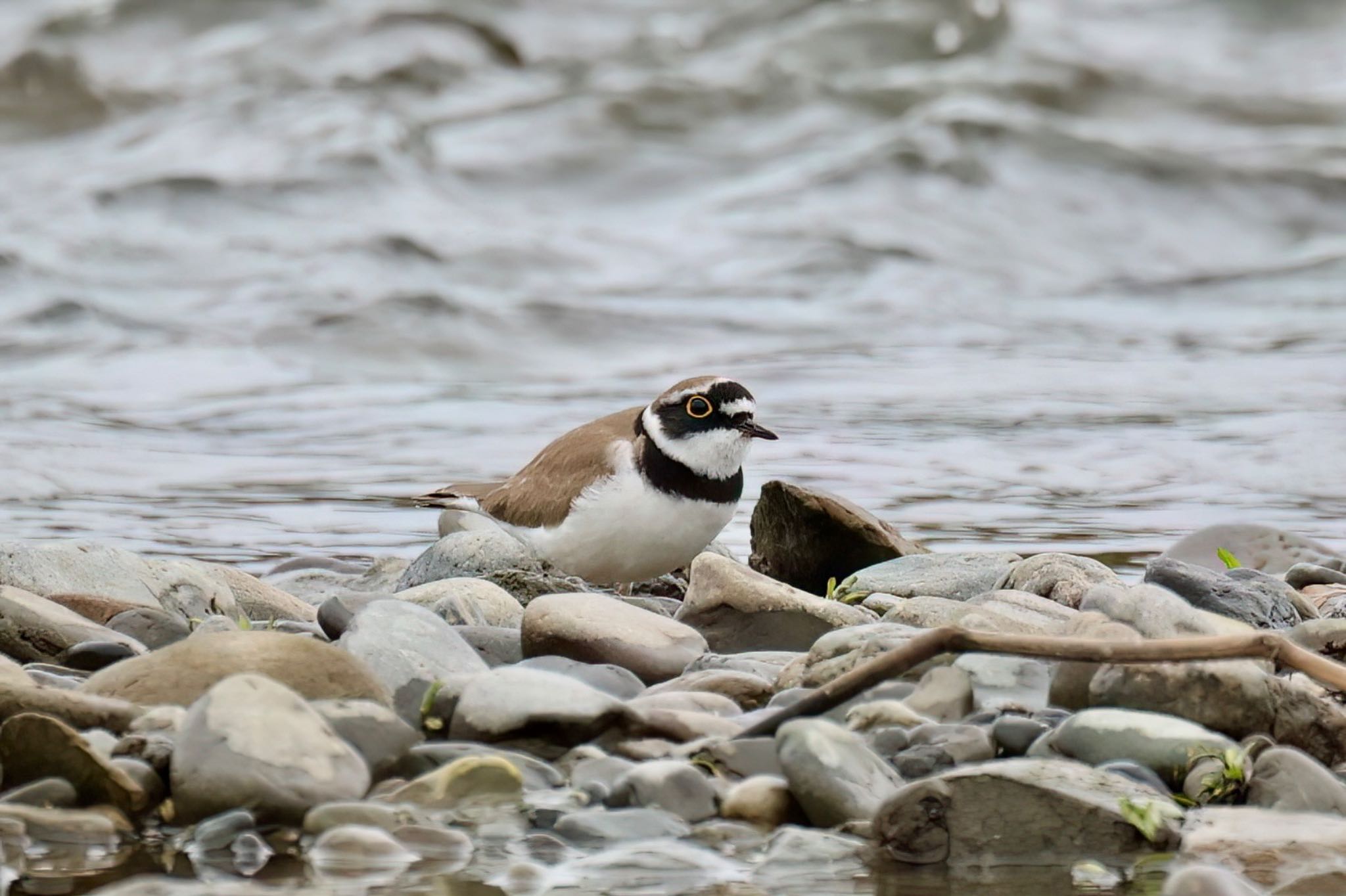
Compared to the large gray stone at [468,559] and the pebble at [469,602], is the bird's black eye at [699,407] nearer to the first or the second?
the large gray stone at [468,559]

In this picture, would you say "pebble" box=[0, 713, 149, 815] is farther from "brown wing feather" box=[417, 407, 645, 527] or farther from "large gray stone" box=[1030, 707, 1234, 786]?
"brown wing feather" box=[417, 407, 645, 527]

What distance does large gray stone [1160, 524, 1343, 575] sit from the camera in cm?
730

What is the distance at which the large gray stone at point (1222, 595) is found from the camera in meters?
5.33

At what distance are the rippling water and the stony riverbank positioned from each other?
4.02 metres

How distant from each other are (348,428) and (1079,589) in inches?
277

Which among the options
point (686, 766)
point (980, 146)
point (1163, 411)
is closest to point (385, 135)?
point (980, 146)

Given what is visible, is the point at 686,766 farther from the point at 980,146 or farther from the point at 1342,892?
the point at 980,146

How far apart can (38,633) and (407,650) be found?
1.10m

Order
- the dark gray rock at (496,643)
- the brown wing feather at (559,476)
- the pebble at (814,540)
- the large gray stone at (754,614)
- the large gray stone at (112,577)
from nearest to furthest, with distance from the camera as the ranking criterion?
the dark gray rock at (496,643), the large gray stone at (754,614), the large gray stone at (112,577), the pebble at (814,540), the brown wing feather at (559,476)

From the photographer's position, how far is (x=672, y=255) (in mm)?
18141

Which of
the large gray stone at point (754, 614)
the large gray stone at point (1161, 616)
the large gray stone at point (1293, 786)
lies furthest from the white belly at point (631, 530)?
the large gray stone at point (1293, 786)

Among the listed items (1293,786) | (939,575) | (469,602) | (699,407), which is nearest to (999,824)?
(1293,786)

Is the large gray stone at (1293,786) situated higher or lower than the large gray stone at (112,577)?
lower

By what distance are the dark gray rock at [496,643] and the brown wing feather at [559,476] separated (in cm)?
164
